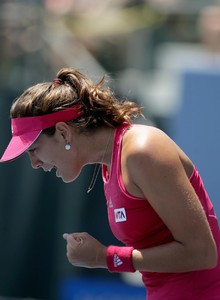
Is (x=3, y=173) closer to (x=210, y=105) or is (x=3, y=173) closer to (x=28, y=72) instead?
(x=28, y=72)

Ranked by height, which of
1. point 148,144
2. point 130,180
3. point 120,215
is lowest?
point 120,215

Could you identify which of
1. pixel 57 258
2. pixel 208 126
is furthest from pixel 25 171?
pixel 208 126

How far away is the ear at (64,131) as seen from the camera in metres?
2.76

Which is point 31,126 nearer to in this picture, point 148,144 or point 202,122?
point 148,144

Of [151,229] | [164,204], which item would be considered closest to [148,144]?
[164,204]

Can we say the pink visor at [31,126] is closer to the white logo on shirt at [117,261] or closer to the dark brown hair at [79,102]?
the dark brown hair at [79,102]

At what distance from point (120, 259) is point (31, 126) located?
1.80 ft

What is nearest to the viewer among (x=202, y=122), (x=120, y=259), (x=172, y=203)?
(x=172, y=203)

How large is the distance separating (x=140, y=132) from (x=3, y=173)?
3608mm

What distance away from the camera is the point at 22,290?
6.22 metres

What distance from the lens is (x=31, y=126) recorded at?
2787mm

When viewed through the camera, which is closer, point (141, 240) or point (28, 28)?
point (141, 240)

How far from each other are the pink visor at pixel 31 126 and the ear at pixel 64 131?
0.05 feet

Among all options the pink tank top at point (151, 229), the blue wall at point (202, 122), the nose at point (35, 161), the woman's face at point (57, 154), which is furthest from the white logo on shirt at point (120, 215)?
the blue wall at point (202, 122)
